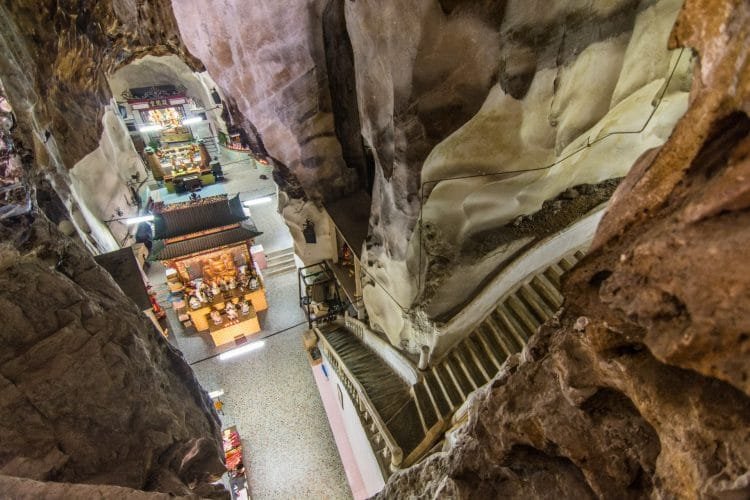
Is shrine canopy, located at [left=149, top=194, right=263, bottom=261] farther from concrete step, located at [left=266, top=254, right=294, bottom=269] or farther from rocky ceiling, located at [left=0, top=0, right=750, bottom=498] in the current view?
concrete step, located at [left=266, top=254, right=294, bottom=269]

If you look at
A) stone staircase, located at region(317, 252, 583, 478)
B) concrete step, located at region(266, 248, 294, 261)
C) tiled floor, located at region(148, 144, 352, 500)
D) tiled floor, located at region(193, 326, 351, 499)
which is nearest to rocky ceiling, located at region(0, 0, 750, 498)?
stone staircase, located at region(317, 252, 583, 478)

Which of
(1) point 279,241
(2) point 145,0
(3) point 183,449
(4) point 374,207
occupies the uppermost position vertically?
(2) point 145,0

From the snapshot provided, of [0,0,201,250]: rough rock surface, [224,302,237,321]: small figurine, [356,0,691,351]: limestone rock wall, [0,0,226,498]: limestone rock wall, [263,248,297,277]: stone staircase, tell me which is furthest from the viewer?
[263,248,297,277]: stone staircase

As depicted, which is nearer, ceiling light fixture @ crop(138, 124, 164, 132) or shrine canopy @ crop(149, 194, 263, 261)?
shrine canopy @ crop(149, 194, 263, 261)

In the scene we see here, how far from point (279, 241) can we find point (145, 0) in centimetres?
975

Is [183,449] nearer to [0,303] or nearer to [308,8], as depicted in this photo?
[0,303]

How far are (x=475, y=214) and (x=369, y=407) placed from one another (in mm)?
4462

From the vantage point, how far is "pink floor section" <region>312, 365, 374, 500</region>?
27.1 ft

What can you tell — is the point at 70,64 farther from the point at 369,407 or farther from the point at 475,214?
the point at 369,407

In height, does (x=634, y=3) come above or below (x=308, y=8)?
below

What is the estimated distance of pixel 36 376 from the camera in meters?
3.51

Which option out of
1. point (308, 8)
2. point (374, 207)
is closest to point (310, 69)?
point (308, 8)

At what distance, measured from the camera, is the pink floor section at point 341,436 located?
827cm

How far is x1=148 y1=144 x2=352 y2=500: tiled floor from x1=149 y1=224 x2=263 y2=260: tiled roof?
9.89 feet
